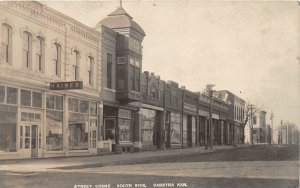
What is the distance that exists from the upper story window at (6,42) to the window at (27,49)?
1132mm

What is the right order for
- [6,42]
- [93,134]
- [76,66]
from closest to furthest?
[6,42]
[76,66]
[93,134]

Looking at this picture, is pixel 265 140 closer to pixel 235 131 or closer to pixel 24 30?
pixel 235 131

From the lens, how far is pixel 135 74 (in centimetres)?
2736

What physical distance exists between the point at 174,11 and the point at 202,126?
30.6 m

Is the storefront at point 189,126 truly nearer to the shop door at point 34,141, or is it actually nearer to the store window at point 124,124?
the store window at point 124,124

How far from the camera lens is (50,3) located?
762 inches

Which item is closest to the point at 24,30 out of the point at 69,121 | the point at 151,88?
the point at 69,121

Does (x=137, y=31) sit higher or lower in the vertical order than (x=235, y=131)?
higher

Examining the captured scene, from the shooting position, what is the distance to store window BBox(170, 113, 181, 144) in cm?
3697

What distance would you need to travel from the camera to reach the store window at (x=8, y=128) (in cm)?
1673

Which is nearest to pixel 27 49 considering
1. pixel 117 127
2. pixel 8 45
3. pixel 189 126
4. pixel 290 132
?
pixel 8 45

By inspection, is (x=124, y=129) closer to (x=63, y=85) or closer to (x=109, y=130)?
(x=109, y=130)

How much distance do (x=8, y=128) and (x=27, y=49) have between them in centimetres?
345

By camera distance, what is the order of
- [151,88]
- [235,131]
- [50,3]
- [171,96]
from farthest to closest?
[235,131] < [171,96] < [151,88] < [50,3]
